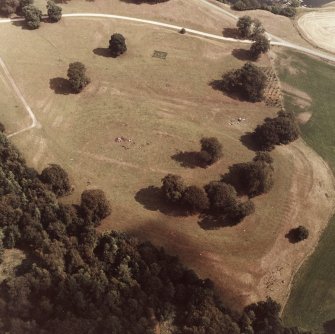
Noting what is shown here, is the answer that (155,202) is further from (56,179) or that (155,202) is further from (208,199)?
(56,179)

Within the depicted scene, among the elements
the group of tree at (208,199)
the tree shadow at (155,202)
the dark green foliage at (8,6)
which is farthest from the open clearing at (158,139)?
the dark green foliage at (8,6)

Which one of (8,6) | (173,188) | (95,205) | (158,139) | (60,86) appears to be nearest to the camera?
(95,205)

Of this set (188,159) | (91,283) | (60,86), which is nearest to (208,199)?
(188,159)

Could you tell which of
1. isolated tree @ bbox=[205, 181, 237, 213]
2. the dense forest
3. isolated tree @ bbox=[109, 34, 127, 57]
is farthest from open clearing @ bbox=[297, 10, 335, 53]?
the dense forest

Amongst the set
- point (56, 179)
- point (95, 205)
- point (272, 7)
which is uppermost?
point (272, 7)

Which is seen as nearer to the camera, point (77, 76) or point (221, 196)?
point (221, 196)
